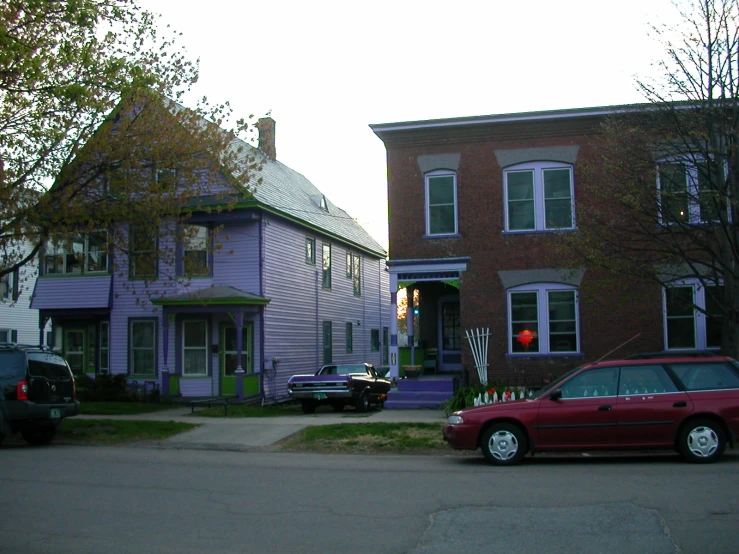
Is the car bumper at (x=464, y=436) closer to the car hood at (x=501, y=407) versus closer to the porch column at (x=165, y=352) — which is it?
the car hood at (x=501, y=407)

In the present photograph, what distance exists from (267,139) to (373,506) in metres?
24.5

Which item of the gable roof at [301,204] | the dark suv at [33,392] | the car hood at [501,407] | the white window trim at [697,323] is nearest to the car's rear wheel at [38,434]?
the dark suv at [33,392]

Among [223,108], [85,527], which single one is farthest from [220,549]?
[223,108]

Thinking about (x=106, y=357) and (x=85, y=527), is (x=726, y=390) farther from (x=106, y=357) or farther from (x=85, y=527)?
(x=106, y=357)

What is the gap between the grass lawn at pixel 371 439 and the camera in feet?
44.6

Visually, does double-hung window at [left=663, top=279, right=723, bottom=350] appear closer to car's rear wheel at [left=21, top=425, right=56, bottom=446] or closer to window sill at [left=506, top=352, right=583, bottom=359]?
window sill at [left=506, top=352, right=583, bottom=359]

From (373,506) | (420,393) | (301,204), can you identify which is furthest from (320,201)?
(373,506)

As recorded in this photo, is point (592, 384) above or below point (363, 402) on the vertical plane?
above

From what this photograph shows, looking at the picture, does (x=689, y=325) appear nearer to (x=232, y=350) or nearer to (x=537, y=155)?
(x=537, y=155)

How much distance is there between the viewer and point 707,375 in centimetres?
1126

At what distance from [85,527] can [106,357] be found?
64.5 feet

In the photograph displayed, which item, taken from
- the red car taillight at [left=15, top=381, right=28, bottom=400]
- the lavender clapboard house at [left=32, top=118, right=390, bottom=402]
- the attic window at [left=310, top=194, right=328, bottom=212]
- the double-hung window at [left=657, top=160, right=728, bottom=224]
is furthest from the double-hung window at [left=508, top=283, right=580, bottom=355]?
the attic window at [left=310, top=194, right=328, bottom=212]

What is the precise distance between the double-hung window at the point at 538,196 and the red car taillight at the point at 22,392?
12290mm

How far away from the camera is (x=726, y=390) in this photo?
11.0m
